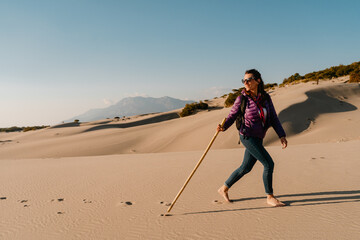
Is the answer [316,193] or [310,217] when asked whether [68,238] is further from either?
[316,193]

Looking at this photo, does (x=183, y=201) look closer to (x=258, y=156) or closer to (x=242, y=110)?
(x=258, y=156)

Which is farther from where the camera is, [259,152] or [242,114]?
[242,114]

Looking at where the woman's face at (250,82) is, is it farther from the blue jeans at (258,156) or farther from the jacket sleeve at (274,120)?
the blue jeans at (258,156)

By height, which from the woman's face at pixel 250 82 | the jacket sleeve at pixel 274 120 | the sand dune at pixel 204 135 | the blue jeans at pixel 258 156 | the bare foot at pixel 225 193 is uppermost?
the woman's face at pixel 250 82

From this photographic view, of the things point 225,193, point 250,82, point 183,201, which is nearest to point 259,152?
point 225,193

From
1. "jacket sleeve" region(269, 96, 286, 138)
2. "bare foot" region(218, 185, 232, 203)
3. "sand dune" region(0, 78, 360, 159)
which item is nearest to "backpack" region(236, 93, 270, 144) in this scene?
"jacket sleeve" region(269, 96, 286, 138)

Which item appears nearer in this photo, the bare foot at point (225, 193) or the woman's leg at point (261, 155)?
the woman's leg at point (261, 155)

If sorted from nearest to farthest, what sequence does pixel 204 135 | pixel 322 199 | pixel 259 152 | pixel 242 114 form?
pixel 259 152, pixel 242 114, pixel 322 199, pixel 204 135

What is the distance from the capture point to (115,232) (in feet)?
9.76

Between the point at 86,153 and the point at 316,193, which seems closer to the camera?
the point at 316,193

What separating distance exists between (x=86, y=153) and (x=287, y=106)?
1202 centimetres

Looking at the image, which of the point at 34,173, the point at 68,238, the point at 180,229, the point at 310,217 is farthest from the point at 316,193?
the point at 34,173

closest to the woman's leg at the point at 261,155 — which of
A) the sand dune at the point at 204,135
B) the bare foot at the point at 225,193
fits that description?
the bare foot at the point at 225,193

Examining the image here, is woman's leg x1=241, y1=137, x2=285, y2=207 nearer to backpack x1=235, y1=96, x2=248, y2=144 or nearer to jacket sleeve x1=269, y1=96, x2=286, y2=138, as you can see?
backpack x1=235, y1=96, x2=248, y2=144
